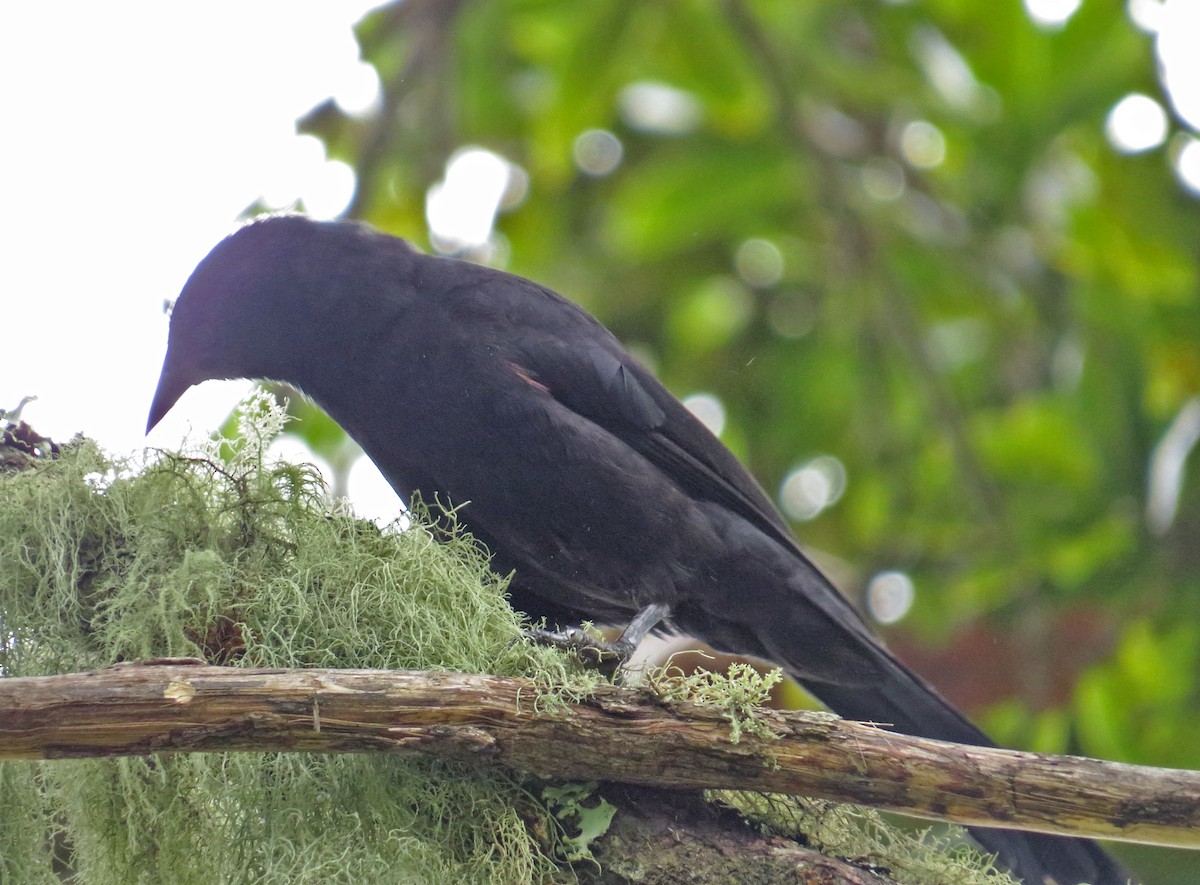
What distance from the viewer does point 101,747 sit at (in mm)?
1920

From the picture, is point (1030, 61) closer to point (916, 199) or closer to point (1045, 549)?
point (916, 199)

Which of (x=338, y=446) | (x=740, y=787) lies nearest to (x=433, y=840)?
(x=740, y=787)

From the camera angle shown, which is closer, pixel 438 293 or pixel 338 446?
pixel 438 293

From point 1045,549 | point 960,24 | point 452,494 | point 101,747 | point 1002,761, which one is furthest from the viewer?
point 960,24

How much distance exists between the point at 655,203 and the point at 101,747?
4.63 metres

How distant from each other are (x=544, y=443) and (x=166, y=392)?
122 centimetres

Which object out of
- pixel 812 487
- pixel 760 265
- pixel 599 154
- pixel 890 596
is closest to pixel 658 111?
pixel 599 154

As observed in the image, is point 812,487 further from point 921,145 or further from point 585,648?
point 585,648

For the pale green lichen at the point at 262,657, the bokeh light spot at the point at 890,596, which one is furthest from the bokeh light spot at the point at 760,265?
the pale green lichen at the point at 262,657

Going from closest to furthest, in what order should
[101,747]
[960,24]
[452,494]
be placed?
[101,747] < [452,494] < [960,24]

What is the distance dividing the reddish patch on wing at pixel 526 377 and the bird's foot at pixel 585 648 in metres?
0.80

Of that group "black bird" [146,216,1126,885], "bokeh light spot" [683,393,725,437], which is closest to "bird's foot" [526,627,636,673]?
"black bird" [146,216,1126,885]

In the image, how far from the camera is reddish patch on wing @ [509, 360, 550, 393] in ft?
11.0

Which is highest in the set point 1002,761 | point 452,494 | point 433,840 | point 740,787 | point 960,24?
point 960,24
